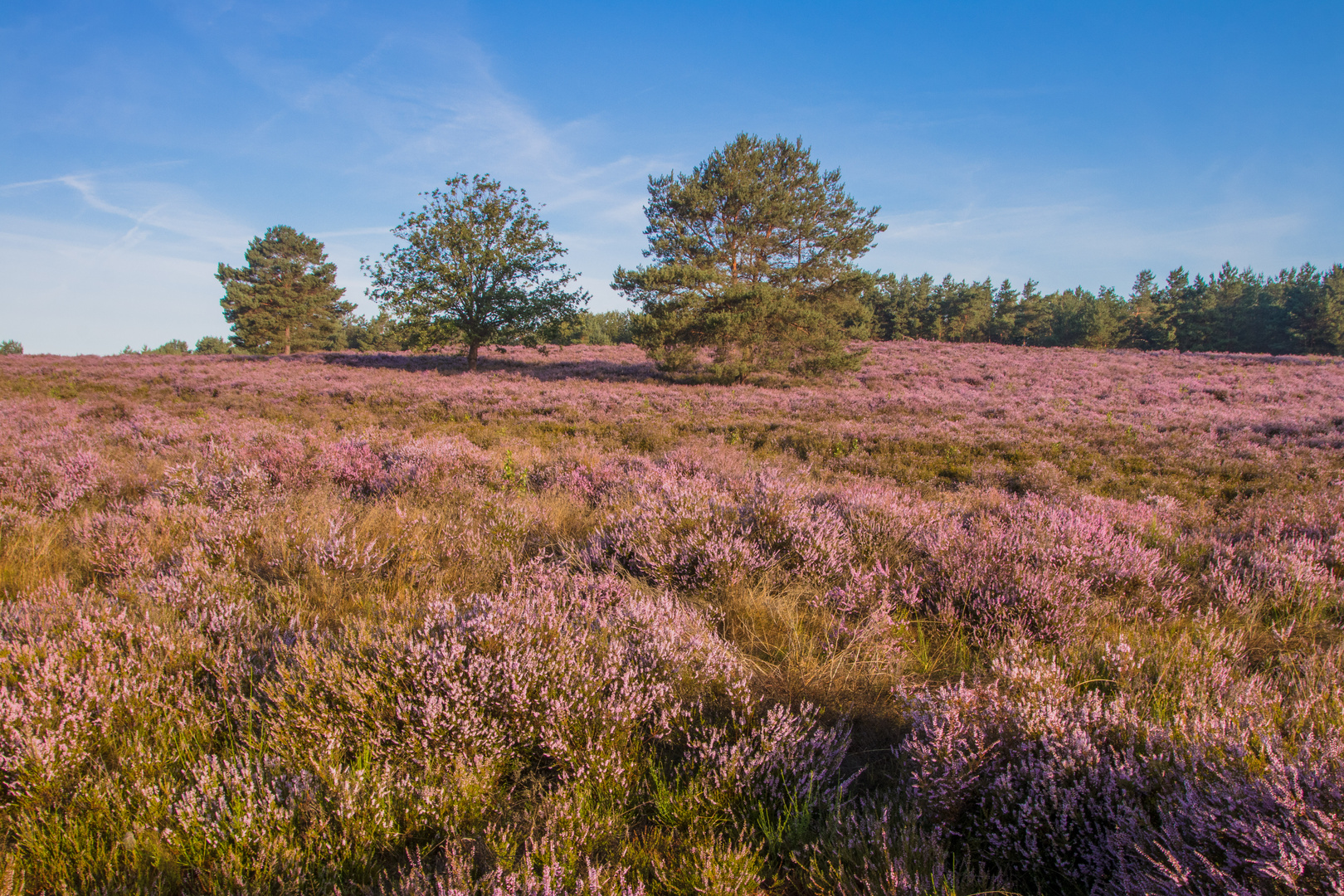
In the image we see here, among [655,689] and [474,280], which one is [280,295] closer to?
[474,280]

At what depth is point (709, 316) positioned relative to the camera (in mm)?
19297

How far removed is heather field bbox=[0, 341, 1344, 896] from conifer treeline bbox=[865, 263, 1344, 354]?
50.9m

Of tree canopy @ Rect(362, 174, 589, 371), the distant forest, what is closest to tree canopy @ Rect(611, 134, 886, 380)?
tree canopy @ Rect(362, 174, 589, 371)

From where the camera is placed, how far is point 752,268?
73.7 ft

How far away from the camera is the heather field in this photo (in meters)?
1.55

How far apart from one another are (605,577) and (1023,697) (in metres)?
2.16

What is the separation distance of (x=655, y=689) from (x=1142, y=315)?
74486 mm

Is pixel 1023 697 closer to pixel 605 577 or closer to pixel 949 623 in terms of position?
pixel 949 623

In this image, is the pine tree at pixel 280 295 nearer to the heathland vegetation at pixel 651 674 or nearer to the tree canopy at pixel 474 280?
the tree canopy at pixel 474 280

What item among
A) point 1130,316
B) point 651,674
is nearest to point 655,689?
point 651,674

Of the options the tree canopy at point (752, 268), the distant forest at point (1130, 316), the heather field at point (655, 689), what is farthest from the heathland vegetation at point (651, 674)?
the distant forest at point (1130, 316)

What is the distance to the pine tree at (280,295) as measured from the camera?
45.7 metres

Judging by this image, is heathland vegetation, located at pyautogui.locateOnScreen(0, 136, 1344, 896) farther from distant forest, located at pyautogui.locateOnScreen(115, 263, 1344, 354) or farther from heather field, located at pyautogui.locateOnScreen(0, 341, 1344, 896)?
distant forest, located at pyautogui.locateOnScreen(115, 263, 1344, 354)

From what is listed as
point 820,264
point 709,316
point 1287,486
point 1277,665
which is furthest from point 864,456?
point 820,264
